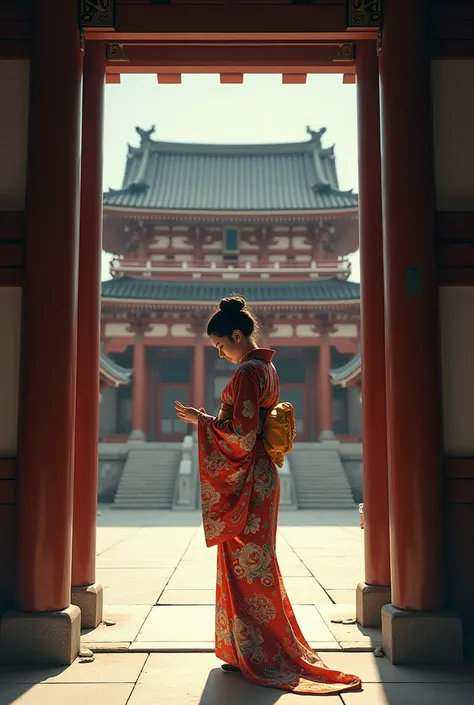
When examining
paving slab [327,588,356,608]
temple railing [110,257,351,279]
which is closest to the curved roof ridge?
temple railing [110,257,351,279]

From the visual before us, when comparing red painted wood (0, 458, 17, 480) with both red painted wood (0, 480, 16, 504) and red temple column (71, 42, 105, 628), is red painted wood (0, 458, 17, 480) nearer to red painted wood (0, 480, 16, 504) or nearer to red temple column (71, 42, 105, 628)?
red painted wood (0, 480, 16, 504)

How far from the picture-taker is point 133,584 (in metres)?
5.68

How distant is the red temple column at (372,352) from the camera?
4.19 m

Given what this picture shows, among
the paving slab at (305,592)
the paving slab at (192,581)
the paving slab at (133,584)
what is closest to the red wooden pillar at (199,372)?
the paving slab at (133,584)

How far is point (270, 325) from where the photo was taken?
2091cm

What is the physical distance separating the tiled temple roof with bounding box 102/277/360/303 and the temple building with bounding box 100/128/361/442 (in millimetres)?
36

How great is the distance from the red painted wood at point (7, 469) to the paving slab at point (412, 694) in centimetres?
190

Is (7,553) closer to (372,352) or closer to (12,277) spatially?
(12,277)

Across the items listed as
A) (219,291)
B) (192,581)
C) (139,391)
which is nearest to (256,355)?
(192,581)

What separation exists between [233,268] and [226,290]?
71 centimetres

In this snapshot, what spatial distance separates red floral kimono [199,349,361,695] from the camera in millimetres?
3109

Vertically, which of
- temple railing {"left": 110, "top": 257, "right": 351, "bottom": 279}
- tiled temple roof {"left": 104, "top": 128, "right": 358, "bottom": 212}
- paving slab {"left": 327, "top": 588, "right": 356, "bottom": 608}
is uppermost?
tiled temple roof {"left": 104, "top": 128, "right": 358, "bottom": 212}

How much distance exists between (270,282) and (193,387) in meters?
3.99

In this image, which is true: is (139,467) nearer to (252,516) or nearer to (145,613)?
(145,613)
